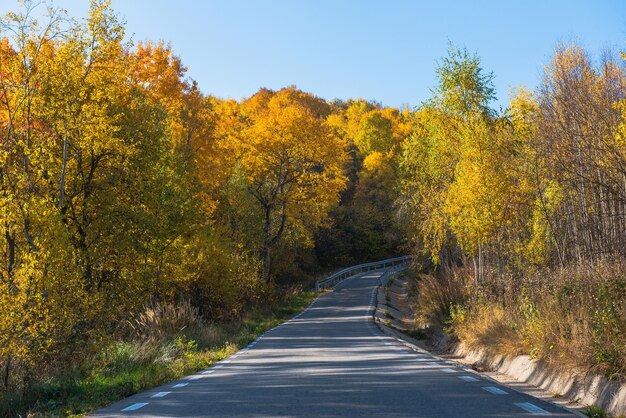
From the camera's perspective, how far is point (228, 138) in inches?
1833

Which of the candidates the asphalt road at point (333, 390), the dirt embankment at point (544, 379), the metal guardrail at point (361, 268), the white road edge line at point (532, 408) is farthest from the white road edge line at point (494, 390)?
the metal guardrail at point (361, 268)

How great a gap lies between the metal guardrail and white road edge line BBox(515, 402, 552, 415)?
4518 cm

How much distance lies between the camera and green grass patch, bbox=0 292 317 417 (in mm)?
9766

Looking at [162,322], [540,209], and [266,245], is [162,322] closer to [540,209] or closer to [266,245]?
[540,209]

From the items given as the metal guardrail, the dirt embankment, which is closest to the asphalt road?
the dirt embankment

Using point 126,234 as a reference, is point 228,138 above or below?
above

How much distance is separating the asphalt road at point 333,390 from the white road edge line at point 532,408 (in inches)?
0.4

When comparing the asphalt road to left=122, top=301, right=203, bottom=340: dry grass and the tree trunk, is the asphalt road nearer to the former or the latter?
left=122, top=301, right=203, bottom=340: dry grass

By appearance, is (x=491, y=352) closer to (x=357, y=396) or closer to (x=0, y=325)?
(x=357, y=396)

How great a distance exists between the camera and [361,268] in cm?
7144

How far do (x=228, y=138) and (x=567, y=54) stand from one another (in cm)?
3037

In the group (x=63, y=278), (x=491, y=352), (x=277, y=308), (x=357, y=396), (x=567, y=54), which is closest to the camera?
(x=357, y=396)

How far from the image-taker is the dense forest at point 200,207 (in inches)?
470

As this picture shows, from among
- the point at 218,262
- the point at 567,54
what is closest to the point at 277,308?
the point at 218,262
